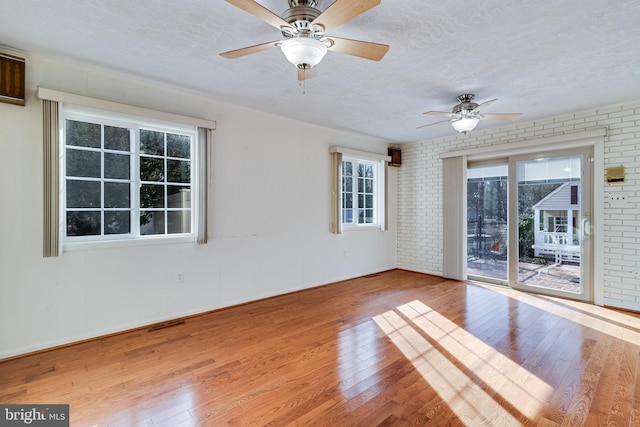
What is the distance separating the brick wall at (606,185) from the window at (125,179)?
4.38 meters

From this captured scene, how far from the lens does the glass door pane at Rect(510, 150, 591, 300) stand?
13.9 ft

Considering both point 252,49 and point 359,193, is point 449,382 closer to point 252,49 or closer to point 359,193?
point 252,49

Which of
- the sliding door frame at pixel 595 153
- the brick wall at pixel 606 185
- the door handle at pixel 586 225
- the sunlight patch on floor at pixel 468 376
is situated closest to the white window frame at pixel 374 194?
the brick wall at pixel 606 185

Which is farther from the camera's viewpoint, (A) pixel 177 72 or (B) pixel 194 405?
(A) pixel 177 72

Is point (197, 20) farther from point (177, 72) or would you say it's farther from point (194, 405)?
point (194, 405)

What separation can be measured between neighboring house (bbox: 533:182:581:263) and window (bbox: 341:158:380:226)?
106 inches

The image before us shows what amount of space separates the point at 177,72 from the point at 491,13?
282 centimetres

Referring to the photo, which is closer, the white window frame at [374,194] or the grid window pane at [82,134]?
the grid window pane at [82,134]

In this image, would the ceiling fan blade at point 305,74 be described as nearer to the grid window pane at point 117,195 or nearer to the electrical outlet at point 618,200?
the grid window pane at point 117,195

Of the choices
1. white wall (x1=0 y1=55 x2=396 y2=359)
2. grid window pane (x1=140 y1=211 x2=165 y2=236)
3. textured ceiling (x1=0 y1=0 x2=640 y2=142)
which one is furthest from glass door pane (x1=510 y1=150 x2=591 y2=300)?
grid window pane (x1=140 y1=211 x2=165 y2=236)

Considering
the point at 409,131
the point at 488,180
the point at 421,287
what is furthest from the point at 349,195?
the point at 488,180

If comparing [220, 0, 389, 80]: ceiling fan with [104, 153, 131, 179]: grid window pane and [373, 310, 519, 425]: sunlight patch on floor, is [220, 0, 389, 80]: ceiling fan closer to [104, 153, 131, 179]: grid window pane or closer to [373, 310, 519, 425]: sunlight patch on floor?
[104, 153, 131, 179]: grid window pane

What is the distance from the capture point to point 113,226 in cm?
321

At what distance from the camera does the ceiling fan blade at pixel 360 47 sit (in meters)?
1.96
